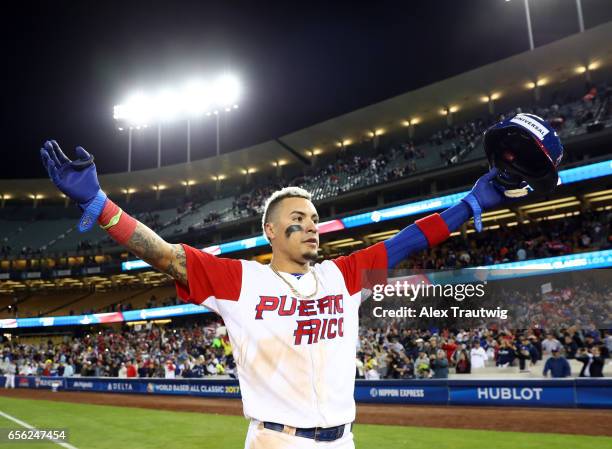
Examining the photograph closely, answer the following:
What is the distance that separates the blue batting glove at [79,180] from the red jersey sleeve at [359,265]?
1382 mm

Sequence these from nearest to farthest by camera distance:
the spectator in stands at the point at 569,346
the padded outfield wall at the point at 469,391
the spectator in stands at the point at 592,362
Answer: the padded outfield wall at the point at 469,391 → the spectator in stands at the point at 592,362 → the spectator in stands at the point at 569,346

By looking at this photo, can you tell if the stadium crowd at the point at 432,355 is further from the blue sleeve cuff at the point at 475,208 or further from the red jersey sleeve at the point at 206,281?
the red jersey sleeve at the point at 206,281

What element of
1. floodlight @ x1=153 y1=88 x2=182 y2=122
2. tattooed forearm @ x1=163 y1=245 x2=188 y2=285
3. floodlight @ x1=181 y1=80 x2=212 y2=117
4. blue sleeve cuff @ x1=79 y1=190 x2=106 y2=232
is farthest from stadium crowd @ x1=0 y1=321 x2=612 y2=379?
floodlight @ x1=153 y1=88 x2=182 y2=122

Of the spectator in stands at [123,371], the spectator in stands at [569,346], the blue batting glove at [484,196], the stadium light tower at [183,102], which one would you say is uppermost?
the stadium light tower at [183,102]

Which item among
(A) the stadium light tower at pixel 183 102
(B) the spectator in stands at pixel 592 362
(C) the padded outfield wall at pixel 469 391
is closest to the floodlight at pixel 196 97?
→ (A) the stadium light tower at pixel 183 102

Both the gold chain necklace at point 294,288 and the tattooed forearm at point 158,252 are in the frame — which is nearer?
the tattooed forearm at point 158,252

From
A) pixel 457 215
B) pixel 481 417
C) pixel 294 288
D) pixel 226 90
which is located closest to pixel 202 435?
pixel 481 417

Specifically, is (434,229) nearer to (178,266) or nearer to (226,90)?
(178,266)

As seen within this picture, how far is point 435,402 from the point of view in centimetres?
1497

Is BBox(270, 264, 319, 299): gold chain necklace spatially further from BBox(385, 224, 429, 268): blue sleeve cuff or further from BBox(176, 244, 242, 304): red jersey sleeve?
BBox(385, 224, 429, 268): blue sleeve cuff

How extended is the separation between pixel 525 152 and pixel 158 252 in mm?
2233

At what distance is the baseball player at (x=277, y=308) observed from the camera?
2.44 m

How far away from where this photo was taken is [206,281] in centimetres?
261

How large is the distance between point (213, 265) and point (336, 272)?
2.42 feet
